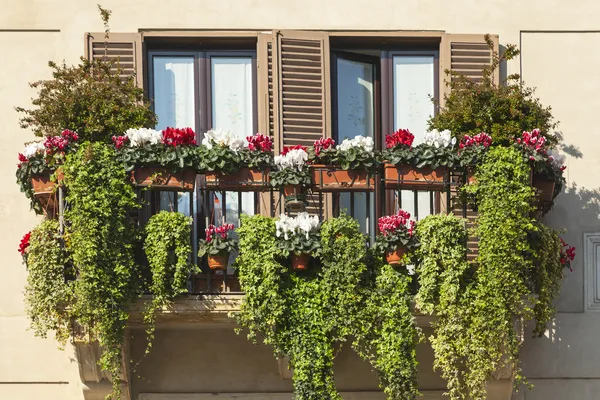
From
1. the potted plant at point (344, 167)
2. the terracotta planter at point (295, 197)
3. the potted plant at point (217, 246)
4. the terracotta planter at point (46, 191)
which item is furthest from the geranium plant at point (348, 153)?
the terracotta planter at point (46, 191)

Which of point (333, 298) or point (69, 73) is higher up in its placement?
Answer: point (69, 73)

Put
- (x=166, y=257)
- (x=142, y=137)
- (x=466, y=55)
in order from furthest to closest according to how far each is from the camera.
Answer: (x=466, y=55) < (x=142, y=137) < (x=166, y=257)

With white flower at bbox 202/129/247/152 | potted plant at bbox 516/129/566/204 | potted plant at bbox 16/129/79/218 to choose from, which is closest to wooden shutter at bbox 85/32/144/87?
potted plant at bbox 16/129/79/218

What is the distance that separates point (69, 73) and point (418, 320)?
11.7 feet

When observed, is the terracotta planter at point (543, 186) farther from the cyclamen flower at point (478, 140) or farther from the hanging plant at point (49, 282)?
the hanging plant at point (49, 282)

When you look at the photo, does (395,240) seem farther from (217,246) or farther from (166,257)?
(166,257)

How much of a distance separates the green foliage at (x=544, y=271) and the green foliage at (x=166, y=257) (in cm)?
280

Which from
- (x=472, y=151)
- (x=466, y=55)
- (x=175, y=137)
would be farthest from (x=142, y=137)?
(x=466, y=55)

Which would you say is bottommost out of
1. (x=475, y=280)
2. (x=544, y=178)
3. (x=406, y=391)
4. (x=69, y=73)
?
(x=406, y=391)

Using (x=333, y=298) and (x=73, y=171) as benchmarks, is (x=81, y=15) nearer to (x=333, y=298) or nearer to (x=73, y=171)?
(x=73, y=171)

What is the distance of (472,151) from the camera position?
13125mm

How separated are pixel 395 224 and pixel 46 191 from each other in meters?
2.84

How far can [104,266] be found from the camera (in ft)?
41.5

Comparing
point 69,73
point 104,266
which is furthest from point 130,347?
point 69,73
